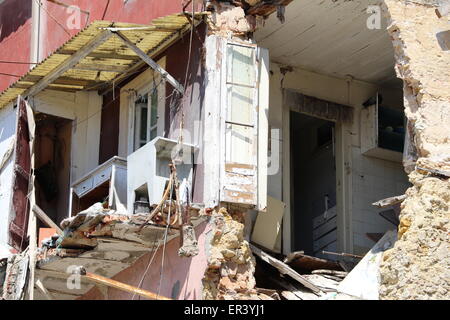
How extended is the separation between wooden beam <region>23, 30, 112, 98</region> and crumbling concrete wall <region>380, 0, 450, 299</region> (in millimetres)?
4146

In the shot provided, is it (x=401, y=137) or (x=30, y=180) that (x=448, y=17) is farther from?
(x=30, y=180)

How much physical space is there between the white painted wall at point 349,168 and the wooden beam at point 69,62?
10.1 ft

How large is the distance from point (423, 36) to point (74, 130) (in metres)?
6.32

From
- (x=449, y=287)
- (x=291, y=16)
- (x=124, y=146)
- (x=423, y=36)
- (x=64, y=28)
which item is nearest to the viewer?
(x=449, y=287)

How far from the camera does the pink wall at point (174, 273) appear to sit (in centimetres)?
1739

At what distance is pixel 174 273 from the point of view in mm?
17906

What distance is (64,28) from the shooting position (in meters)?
22.4

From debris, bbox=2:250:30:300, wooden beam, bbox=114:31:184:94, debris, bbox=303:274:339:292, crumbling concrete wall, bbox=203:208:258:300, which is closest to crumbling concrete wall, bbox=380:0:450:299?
debris, bbox=303:274:339:292

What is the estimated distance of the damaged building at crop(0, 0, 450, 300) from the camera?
17.2m

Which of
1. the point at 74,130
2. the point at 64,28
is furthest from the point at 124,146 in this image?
the point at 64,28

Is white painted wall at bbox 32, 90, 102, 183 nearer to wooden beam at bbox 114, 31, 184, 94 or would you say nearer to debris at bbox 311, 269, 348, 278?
wooden beam at bbox 114, 31, 184, 94

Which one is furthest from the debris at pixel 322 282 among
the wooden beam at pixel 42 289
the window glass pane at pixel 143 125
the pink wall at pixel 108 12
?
the pink wall at pixel 108 12

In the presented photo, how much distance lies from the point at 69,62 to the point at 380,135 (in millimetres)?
5159

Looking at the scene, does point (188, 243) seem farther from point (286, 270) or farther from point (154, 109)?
point (154, 109)
